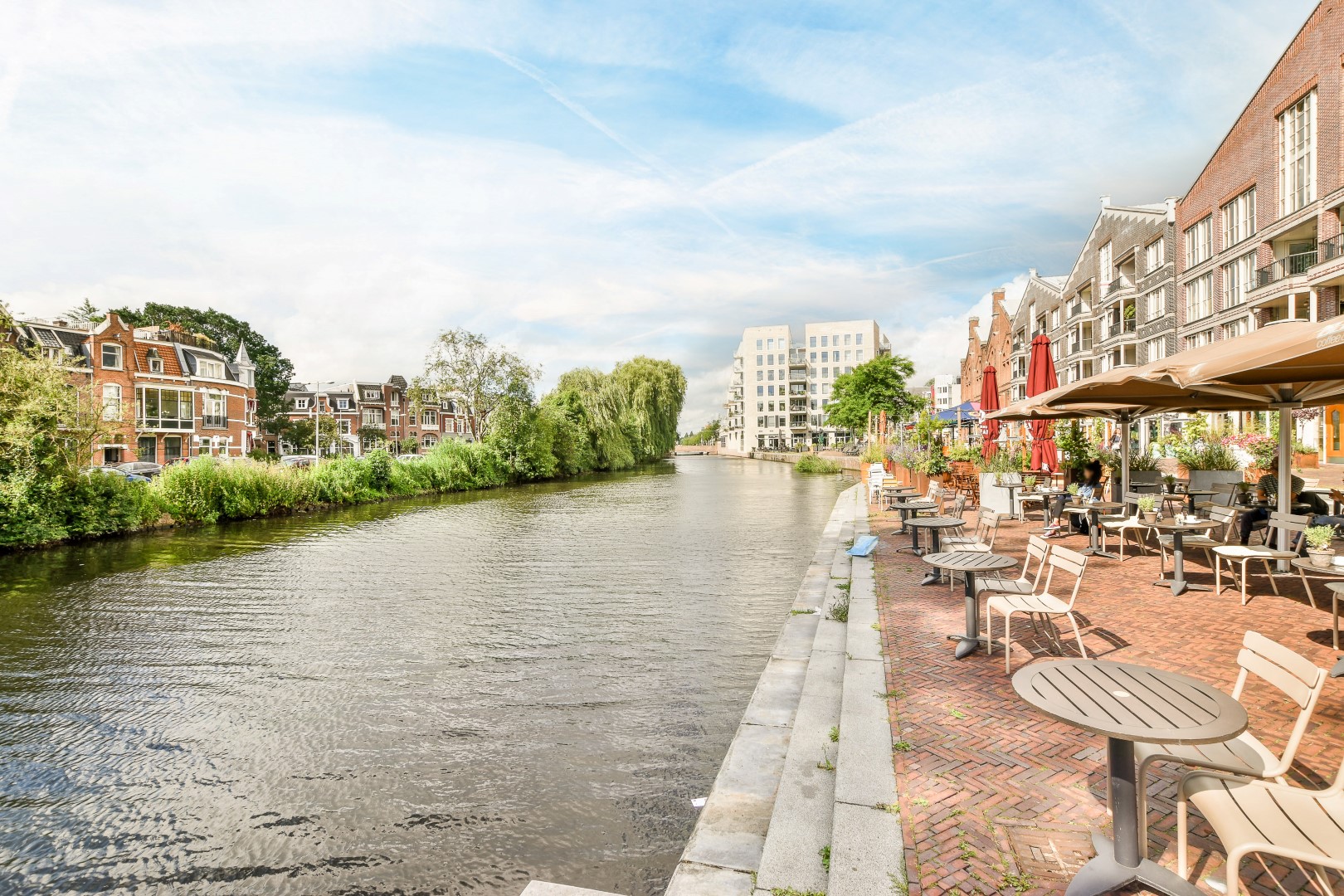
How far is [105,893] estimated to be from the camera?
11.9ft

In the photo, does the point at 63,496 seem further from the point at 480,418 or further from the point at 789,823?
the point at 480,418

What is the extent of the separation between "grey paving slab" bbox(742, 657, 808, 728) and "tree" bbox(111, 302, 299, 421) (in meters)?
57.8

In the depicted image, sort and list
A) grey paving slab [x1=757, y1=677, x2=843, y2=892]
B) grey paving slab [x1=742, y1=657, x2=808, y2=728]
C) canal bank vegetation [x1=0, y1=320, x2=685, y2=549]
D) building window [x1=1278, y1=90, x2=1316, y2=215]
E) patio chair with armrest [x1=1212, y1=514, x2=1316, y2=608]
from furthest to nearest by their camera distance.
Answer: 1. building window [x1=1278, y1=90, x2=1316, y2=215]
2. canal bank vegetation [x1=0, y1=320, x2=685, y2=549]
3. patio chair with armrest [x1=1212, y1=514, x2=1316, y2=608]
4. grey paving slab [x1=742, y1=657, x2=808, y2=728]
5. grey paving slab [x1=757, y1=677, x2=843, y2=892]

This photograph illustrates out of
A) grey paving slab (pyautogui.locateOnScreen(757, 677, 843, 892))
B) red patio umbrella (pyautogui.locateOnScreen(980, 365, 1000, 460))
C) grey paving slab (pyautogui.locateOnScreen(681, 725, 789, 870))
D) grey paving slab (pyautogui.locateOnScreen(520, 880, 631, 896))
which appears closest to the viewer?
grey paving slab (pyautogui.locateOnScreen(757, 677, 843, 892))

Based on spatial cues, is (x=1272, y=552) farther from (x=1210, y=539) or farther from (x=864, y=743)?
(x=864, y=743)

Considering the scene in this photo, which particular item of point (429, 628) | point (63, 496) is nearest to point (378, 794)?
point (429, 628)

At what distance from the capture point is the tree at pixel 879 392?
53344mm

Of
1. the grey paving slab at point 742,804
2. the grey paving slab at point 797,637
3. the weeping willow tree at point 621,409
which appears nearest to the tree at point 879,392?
the weeping willow tree at point 621,409

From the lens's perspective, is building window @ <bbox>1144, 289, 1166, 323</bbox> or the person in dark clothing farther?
building window @ <bbox>1144, 289, 1166, 323</bbox>

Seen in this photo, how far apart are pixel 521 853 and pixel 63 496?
18.9m

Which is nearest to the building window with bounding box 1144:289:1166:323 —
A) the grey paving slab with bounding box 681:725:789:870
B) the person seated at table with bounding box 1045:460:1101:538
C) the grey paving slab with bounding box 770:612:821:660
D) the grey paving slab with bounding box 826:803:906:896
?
the person seated at table with bounding box 1045:460:1101:538

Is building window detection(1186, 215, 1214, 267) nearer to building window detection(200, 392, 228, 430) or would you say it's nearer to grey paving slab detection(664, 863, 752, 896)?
grey paving slab detection(664, 863, 752, 896)

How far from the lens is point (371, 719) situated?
225 inches

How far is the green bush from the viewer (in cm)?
4691
